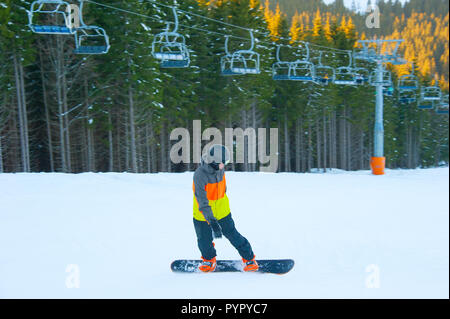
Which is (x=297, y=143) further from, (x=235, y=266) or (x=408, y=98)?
(x=235, y=266)

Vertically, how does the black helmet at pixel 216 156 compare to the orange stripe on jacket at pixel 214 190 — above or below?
above

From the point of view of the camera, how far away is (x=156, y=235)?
7484mm

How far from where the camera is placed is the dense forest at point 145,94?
808 inches

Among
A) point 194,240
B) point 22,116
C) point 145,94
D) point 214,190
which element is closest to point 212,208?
point 214,190

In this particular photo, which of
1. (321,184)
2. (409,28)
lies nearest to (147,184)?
(321,184)

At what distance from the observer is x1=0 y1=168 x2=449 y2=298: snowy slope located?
197 inches

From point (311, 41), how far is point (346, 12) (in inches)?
2909

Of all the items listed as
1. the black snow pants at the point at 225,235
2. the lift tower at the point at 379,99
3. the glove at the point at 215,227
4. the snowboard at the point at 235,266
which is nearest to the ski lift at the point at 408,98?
the lift tower at the point at 379,99

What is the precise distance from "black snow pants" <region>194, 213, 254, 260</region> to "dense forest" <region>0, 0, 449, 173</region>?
13041 millimetres
